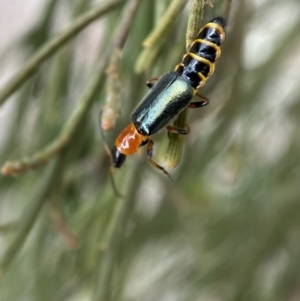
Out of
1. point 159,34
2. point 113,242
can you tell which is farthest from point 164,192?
point 159,34

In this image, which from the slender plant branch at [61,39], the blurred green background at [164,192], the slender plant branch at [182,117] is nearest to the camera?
the slender plant branch at [182,117]

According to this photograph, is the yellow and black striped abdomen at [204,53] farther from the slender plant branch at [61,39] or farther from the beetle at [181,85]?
the slender plant branch at [61,39]

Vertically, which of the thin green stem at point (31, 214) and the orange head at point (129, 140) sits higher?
the thin green stem at point (31, 214)

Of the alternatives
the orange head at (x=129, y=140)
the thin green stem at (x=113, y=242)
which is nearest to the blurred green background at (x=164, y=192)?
the thin green stem at (x=113, y=242)

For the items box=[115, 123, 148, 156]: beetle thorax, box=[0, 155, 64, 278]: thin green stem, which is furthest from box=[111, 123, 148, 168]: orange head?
box=[0, 155, 64, 278]: thin green stem

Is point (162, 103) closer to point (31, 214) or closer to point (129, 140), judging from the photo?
point (129, 140)

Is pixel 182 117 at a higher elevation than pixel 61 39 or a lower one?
lower

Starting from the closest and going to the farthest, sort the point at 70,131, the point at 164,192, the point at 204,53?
1. the point at 204,53
2. the point at 70,131
3. the point at 164,192
